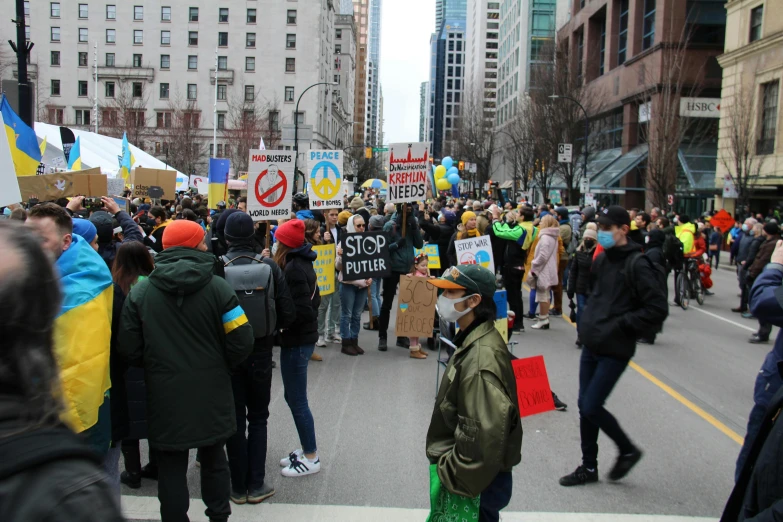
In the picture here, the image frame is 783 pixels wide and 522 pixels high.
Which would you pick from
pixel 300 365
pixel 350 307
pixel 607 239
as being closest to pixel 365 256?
pixel 350 307

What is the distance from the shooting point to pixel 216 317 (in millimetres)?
3770

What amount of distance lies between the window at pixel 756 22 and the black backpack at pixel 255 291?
34.5 metres

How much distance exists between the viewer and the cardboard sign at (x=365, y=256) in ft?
30.2

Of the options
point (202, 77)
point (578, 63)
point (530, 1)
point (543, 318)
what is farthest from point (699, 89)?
point (202, 77)

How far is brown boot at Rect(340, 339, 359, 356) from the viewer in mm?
9485

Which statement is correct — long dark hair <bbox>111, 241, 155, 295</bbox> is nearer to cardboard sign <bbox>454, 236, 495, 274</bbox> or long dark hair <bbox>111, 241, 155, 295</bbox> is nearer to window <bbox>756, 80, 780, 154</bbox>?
cardboard sign <bbox>454, 236, 495, 274</bbox>

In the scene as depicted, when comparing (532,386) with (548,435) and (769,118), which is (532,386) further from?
(769,118)

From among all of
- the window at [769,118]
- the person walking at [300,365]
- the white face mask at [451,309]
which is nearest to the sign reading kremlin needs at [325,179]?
Result: the person walking at [300,365]

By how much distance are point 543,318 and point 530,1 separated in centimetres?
8487

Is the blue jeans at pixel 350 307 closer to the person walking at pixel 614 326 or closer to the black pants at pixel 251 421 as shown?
the black pants at pixel 251 421

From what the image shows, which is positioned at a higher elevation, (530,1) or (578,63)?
(530,1)

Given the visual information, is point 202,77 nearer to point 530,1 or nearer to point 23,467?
point 530,1

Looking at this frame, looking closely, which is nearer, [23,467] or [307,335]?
[23,467]

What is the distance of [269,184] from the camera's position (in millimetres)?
7875
